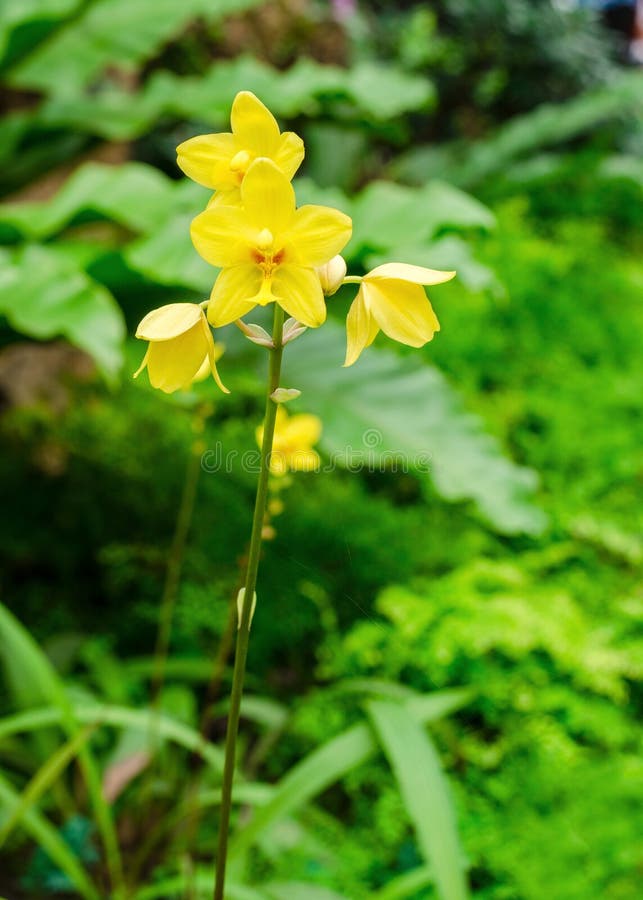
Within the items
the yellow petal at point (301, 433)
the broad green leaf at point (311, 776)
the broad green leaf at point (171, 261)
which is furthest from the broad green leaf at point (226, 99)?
the broad green leaf at point (311, 776)

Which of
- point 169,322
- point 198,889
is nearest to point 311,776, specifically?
point 198,889

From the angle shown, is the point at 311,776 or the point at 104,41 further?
the point at 104,41

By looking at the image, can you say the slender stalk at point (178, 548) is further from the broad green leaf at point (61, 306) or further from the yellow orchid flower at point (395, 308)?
the yellow orchid flower at point (395, 308)

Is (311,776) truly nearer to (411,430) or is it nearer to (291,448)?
(291,448)

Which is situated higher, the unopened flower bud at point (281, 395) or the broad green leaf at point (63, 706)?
the unopened flower bud at point (281, 395)

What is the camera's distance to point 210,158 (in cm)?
45

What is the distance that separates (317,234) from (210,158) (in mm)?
79

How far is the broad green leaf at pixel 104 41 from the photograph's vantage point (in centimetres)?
209

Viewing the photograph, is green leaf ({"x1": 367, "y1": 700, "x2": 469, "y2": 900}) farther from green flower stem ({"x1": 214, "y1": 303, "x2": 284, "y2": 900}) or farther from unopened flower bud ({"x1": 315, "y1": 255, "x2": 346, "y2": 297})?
unopened flower bud ({"x1": 315, "y1": 255, "x2": 346, "y2": 297})

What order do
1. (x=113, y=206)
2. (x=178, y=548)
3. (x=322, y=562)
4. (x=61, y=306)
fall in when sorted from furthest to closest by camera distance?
(x=113, y=206), (x=322, y=562), (x=61, y=306), (x=178, y=548)

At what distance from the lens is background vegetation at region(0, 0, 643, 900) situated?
102 cm

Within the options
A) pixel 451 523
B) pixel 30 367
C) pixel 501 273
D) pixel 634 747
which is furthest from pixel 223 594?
pixel 30 367

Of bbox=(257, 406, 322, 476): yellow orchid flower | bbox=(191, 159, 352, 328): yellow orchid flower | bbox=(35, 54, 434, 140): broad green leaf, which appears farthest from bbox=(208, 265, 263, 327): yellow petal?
bbox=(35, 54, 434, 140): broad green leaf

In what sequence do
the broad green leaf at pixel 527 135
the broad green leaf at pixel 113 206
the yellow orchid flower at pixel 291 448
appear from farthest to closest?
the broad green leaf at pixel 527 135 → the broad green leaf at pixel 113 206 → the yellow orchid flower at pixel 291 448
